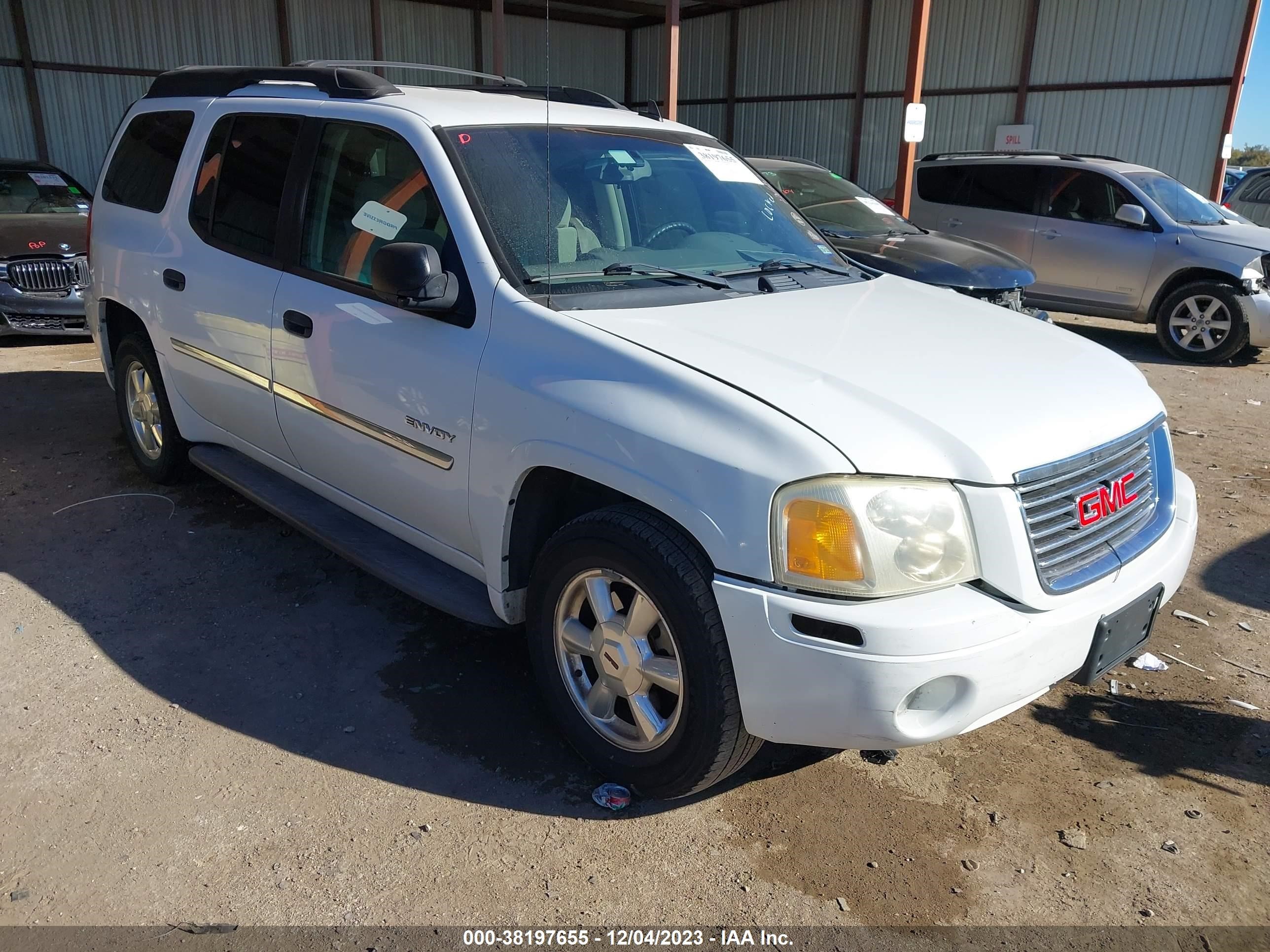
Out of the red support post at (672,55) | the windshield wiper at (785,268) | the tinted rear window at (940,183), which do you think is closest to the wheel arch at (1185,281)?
the tinted rear window at (940,183)

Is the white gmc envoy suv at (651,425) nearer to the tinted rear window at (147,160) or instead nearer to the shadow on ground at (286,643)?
the tinted rear window at (147,160)

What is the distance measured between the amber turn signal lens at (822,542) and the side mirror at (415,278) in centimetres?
133

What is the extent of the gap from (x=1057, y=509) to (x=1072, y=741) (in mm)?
1103

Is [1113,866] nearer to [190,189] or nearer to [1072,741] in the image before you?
[1072,741]

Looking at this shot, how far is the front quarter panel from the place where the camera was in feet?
7.63

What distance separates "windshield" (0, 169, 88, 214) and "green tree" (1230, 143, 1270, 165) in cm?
6090

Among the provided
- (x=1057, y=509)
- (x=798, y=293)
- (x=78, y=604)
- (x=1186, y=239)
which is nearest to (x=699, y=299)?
(x=798, y=293)

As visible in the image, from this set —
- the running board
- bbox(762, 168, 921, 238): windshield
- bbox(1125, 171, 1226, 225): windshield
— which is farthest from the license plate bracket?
bbox(1125, 171, 1226, 225): windshield

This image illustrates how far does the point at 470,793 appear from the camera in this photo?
9.52ft

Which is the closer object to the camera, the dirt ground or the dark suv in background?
the dirt ground

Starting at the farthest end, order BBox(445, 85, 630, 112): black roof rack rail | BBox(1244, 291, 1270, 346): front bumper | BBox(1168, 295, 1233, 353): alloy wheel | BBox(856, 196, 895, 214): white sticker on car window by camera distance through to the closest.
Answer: BBox(1168, 295, 1233, 353): alloy wheel
BBox(856, 196, 895, 214): white sticker on car window
BBox(1244, 291, 1270, 346): front bumper
BBox(445, 85, 630, 112): black roof rack rail

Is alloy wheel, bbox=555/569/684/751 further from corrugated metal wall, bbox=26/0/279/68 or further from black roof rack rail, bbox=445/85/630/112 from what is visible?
corrugated metal wall, bbox=26/0/279/68

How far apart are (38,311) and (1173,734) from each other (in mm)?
9243

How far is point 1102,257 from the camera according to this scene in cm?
984
